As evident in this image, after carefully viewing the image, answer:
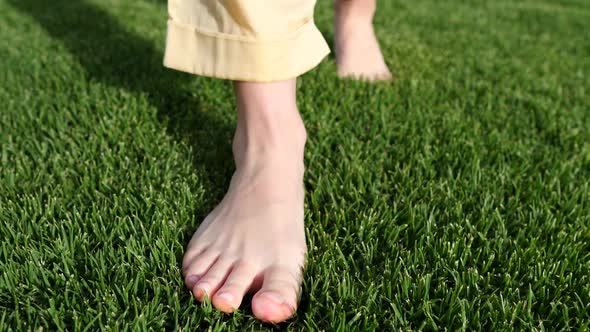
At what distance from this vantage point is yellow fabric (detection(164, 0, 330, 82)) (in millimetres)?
1172

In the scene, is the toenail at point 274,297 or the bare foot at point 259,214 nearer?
the toenail at point 274,297

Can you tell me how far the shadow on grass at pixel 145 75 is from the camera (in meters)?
1.67

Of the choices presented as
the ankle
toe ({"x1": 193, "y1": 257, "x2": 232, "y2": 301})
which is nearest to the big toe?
toe ({"x1": 193, "y1": 257, "x2": 232, "y2": 301})

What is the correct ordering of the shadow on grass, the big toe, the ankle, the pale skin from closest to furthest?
the big toe
the pale skin
the shadow on grass
the ankle

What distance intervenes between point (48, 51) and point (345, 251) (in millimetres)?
2179

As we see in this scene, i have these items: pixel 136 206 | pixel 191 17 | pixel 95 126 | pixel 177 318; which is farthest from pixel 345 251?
pixel 95 126

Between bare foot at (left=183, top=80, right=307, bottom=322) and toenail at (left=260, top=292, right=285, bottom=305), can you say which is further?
bare foot at (left=183, top=80, right=307, bottom=322)

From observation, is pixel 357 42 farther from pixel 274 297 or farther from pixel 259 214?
pixel 274 297

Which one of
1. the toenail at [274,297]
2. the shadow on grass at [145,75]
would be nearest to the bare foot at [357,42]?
the shadow on grass at [145,75]

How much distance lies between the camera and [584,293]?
1117mm

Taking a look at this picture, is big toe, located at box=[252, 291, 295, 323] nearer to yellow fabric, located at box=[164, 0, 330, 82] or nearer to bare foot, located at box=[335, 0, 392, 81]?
yellow fabric, located at box=[164, 0, 330, 82]

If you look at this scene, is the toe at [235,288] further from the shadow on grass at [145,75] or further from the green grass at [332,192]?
the shadow on grass at [145,75]

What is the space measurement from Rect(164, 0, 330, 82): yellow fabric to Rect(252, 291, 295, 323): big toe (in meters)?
0.49

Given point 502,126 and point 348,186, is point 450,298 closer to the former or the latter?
point 348,186
